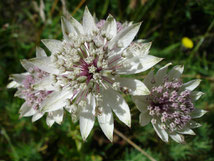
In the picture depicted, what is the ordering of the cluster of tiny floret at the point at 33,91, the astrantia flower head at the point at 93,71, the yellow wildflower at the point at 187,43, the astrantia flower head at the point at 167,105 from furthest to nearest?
the yellow wildflower at the point at 187,43 < the cluster of tiny floret at the point at 33,91 < the astrantia flower head at the point at 167,105 < the astrantia flower head at the point at 93,71

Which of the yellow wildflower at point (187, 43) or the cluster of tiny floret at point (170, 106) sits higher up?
the yellow wildflower at point (187, 43)

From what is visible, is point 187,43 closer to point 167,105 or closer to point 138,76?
point 138,76

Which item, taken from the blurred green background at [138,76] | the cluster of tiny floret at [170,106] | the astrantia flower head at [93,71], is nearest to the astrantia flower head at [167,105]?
the cluster of tiny floret at [170,106]

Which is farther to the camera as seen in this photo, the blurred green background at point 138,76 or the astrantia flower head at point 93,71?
the blurred green background at point 138,76

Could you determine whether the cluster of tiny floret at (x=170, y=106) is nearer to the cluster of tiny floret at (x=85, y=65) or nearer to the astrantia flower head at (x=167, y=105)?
the astrantia flower head at (x=167, y=105)

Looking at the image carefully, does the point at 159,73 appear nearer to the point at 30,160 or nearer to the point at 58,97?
the point at 58,97

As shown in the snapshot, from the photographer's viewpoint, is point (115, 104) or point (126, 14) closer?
point (115, 104)

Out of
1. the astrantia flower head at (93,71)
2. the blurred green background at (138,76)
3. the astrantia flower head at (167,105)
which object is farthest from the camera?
the blurred green background at (138,76)

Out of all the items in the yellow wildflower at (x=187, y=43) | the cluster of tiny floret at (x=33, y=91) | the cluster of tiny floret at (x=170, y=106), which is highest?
the cluster of tiny floret at (x=33, y=91)

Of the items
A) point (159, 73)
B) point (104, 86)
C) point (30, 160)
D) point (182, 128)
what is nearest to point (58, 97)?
point (104, 86)
